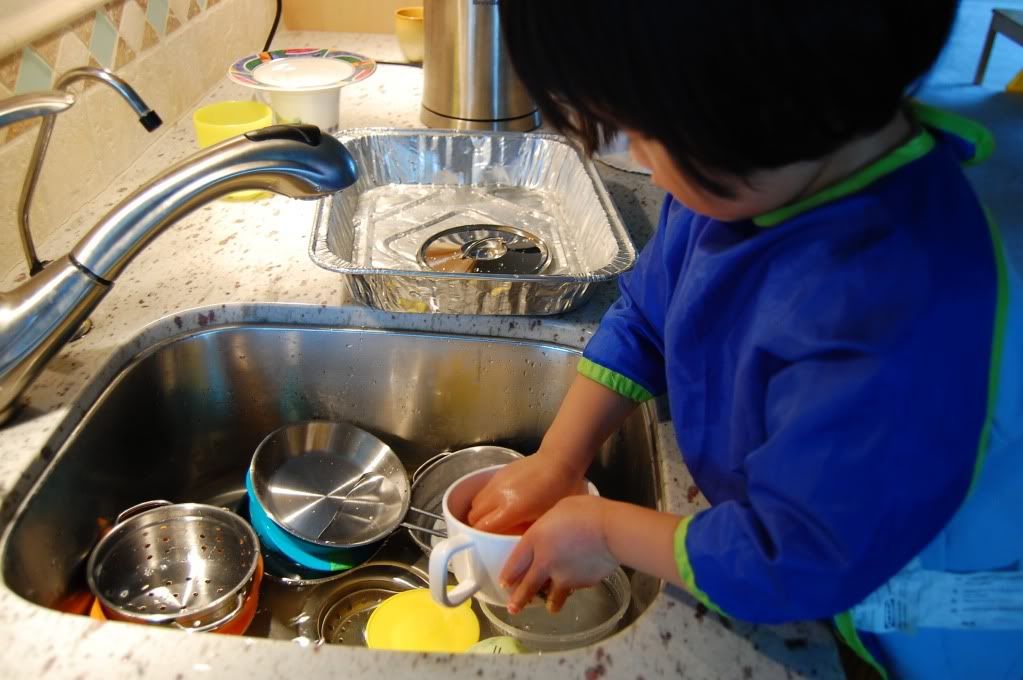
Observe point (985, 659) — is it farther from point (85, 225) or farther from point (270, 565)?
point (85, 225)

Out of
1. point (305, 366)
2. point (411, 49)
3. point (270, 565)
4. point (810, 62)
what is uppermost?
point (810, 62)

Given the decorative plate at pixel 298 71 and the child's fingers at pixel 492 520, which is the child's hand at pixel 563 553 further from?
the decorative plate at pixel 298 71

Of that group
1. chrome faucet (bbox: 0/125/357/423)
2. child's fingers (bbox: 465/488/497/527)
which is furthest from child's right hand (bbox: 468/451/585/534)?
chrome faucet (bbox: 0/125/357/423)

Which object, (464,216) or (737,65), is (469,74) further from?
(737,65)

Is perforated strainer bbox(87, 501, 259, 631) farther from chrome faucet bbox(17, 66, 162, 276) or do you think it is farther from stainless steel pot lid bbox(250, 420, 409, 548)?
chrome faucet bbox(17, 66, 162, 276)

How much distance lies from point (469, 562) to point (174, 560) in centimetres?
31

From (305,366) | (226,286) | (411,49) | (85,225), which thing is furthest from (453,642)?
(411,49)

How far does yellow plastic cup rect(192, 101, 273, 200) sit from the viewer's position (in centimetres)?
95

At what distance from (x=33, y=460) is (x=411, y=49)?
1.08 metres

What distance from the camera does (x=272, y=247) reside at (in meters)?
0.86

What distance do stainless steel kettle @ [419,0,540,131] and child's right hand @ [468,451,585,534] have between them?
2.10 ft

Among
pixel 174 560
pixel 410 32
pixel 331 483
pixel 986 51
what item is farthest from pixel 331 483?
pixel 986 51

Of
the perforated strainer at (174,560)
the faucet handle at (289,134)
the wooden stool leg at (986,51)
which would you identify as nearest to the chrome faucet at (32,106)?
the faucet handle at (289,134)

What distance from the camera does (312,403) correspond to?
32.3 inches
